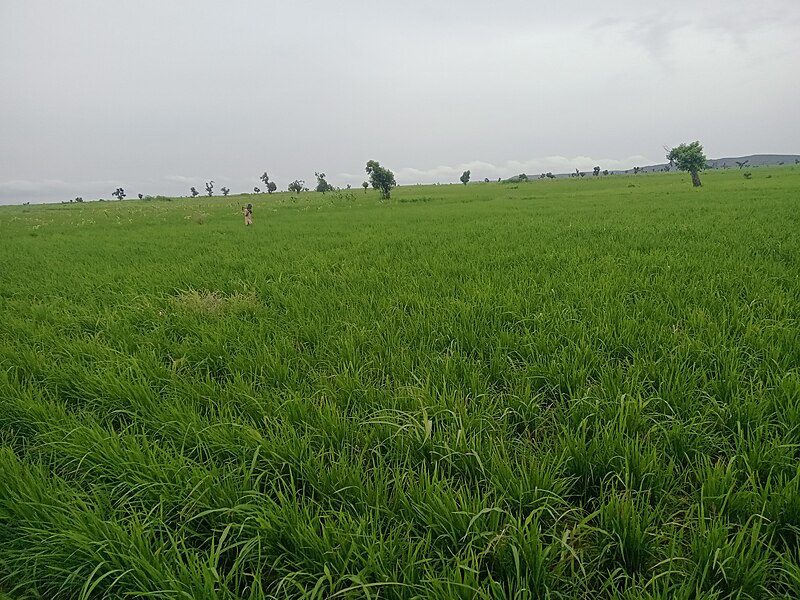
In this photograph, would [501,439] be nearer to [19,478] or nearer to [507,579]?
[507,579]

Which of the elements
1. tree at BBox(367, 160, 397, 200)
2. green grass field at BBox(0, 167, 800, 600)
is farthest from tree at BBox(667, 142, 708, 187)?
green grass field at BBox(0, 167, 800, 600)

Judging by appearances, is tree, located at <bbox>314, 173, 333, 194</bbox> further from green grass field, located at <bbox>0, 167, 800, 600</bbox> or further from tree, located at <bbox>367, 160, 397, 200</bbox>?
green grass field, located at <bbox>0, 167, 800, 600</bbox>

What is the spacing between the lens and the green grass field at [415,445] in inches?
47.5

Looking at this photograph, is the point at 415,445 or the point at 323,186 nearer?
the point at 415,445

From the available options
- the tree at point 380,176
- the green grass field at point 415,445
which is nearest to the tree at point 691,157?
the tree at point 380,176

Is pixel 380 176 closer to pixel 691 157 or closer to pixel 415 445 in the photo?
pixel 691 157

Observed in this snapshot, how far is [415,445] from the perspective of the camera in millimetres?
1767

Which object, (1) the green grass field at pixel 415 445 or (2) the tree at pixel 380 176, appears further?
(2) the tree at pixel 380 176

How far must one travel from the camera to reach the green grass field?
47.5 inches

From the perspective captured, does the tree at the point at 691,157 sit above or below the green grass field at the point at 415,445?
above

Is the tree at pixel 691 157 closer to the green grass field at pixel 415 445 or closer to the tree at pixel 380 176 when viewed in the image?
the tree at pixel 380 176

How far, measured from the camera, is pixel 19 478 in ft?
5.26

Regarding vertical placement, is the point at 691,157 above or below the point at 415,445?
above

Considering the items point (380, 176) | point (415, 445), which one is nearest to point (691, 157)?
point (380, 176)
